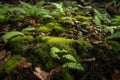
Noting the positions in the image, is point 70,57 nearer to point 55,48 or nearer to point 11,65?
point 55,48

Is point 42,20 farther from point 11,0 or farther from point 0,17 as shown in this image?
point 11,0

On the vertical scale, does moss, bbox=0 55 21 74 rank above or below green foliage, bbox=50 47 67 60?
below

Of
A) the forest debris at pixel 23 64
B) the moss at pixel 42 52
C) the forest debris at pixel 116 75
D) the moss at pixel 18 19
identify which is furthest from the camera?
the moss at pixel 18 19

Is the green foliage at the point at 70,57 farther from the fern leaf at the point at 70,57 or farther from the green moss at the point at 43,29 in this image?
the green moss at the point at 43,29

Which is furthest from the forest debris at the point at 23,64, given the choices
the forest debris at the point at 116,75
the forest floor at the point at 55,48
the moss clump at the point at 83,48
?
the forest debris at the point at 116,75

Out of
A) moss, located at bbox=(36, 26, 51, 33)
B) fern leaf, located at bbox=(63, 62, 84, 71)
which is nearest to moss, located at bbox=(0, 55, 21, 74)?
fern leaf, located at bbox=(63, 62, 84, 71)

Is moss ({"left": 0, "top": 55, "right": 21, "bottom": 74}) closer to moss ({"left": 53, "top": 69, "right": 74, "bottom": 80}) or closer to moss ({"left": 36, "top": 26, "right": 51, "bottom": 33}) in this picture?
moss ({"left": 53, "top": 69, "right": 74, "bottom": 80})

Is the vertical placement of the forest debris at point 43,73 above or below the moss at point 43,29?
below

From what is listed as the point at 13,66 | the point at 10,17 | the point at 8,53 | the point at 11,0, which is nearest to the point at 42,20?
the point at 10,17
